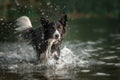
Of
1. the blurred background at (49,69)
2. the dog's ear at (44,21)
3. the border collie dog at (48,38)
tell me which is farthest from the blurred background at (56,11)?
the dog's ear at (44,21)

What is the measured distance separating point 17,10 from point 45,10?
4.14 ft

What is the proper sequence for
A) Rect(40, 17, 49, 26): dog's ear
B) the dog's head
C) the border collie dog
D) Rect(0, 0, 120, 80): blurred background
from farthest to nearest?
1. Rect(40, 17, 49, 26): dog's ear
2. the border collie dog
3. the dog's head
4. Rect(0, 0, 120, 80): blurred background

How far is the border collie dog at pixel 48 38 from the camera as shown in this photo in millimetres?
10691

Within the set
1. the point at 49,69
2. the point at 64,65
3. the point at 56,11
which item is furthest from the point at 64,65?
the point at 56,11

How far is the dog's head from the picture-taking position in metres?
10.5

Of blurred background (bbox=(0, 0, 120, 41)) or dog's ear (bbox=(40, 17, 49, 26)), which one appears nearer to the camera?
dog's ear (bbox=(40, 17, 49, 26))

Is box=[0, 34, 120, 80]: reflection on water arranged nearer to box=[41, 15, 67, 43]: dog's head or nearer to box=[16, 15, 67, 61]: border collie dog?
box=[16, 15, 67, 61]: border collie dog

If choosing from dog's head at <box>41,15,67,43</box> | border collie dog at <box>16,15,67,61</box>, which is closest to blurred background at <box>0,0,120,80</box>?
border collie dog at <box>16,15,67,61</box>

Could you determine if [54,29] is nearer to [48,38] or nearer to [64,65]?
[48,38]

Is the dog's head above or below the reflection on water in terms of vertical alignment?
above

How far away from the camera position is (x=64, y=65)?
1059 cm

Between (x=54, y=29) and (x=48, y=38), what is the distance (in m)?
0.31

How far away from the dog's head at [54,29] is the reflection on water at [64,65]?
694 mm

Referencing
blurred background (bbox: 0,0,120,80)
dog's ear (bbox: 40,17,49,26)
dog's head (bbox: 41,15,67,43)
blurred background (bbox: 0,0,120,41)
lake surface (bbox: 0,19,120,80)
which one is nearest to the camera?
lake surface (bbox: 0,19,120,80)
